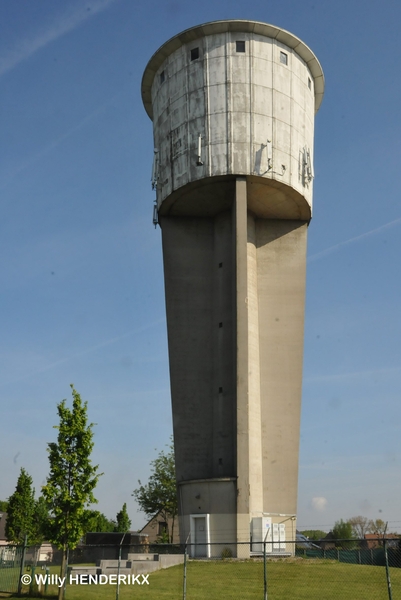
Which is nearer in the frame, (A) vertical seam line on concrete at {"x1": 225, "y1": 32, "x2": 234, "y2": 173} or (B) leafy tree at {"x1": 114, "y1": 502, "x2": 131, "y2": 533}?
(A) vertical seam line on concrete at {"x1": 225, "y1": 32, "x2": 234, "y2": 173}

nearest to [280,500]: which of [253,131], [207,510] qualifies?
[207,510]

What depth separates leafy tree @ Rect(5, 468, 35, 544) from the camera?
42.3 meters

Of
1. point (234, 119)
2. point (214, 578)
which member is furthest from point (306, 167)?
point (214, 578)

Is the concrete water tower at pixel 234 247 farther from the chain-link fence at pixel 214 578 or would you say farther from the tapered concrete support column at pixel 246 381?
the chain-link fence at pixel 214 578

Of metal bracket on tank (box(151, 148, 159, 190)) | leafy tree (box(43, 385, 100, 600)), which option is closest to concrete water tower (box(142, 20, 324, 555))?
metal bracket on tank (box(151, 148, 159, 190))

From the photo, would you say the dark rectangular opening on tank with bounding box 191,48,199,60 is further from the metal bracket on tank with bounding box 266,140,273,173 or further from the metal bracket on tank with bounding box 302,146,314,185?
the metal bracket on tank with bounding box 302,146,314,185

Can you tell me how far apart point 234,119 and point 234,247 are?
6.74 m

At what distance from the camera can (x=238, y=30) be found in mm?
34062

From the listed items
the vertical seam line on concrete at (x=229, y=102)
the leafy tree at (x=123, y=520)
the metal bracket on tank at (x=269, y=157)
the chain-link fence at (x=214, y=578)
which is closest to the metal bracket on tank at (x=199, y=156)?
the vertical seam line on concrete at (x=229, y=102)

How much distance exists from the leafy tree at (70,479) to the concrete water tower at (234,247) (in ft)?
36.5

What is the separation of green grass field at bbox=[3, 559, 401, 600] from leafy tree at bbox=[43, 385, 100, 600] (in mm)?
1860

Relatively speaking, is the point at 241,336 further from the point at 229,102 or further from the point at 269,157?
the point at 229,102

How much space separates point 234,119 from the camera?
33.0 meters

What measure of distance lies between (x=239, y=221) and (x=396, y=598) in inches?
772
